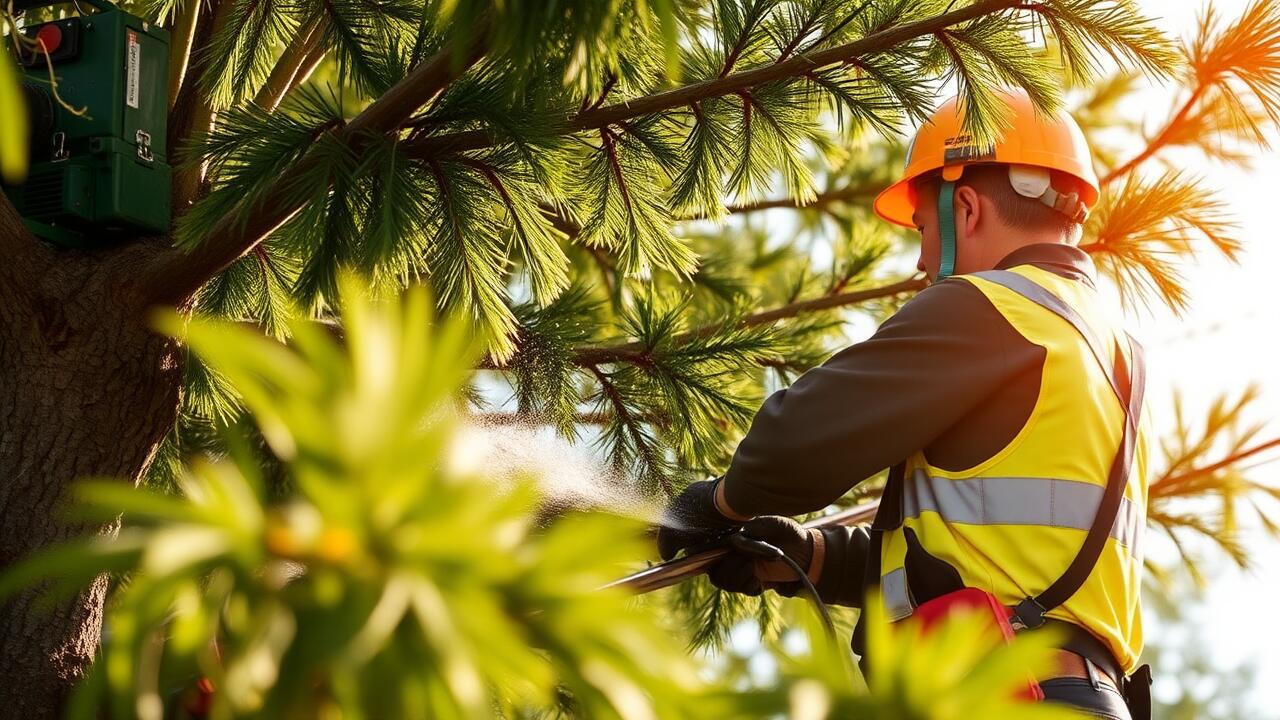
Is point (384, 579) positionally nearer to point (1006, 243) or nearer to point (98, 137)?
point (98, 137)

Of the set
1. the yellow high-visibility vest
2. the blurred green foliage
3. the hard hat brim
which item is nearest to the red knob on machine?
the yellow high-visibility vest

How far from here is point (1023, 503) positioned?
2047 millimetres

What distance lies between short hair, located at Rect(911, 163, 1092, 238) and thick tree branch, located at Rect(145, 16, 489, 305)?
Answer: 1.24 meters

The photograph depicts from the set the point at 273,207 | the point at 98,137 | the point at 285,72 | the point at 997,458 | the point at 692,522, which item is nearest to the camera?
the point at 273,207

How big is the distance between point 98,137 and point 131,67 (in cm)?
15

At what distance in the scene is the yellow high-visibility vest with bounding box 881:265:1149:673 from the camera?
2031 mm

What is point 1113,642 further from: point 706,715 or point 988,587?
point 706,715

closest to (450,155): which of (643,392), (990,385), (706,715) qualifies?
(643,392)

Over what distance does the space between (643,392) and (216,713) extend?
6.59ft

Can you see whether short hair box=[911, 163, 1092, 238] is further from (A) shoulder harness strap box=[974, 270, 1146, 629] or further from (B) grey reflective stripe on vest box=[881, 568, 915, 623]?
(B) grey reflective stripe on vest box=[881, 568, 915, 623]

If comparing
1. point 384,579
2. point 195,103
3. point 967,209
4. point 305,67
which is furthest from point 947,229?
point 384,579

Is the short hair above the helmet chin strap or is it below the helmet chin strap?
above

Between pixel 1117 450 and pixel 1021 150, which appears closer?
pixel 1117 450

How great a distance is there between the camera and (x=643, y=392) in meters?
2.62
